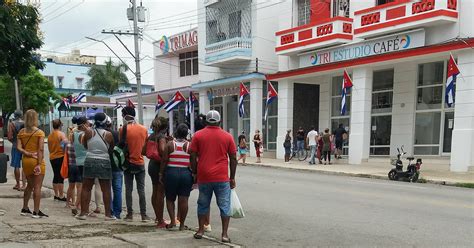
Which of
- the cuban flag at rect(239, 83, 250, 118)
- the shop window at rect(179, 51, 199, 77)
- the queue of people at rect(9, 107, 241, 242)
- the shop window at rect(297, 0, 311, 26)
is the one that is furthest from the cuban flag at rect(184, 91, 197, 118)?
the queue of people at rect(9, 107, 241, 242)

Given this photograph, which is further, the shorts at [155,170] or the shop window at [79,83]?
the shop window at [79,83]

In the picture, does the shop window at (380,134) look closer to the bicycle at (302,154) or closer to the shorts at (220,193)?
the bicycle at (302,154)

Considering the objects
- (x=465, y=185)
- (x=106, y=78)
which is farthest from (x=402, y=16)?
(x=106, y=78)

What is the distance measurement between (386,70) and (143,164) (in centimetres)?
1630

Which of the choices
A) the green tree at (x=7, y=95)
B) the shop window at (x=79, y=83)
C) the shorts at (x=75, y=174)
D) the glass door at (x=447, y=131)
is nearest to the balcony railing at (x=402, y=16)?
the glass door at (x=447, y=131)

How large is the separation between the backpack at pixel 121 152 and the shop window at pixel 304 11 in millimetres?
18499

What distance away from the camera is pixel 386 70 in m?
20.7

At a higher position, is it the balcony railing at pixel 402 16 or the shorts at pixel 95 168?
the balcony railing at pixel 402 16

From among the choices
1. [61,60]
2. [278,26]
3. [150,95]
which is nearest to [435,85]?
[278,26]

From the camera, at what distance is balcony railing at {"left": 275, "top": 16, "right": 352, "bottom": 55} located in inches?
810

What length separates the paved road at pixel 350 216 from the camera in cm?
646

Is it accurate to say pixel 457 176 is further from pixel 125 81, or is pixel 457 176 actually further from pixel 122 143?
pixel 125 81

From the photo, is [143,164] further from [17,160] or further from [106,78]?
[106,78]

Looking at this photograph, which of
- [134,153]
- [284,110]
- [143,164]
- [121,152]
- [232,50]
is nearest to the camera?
[121,152]
